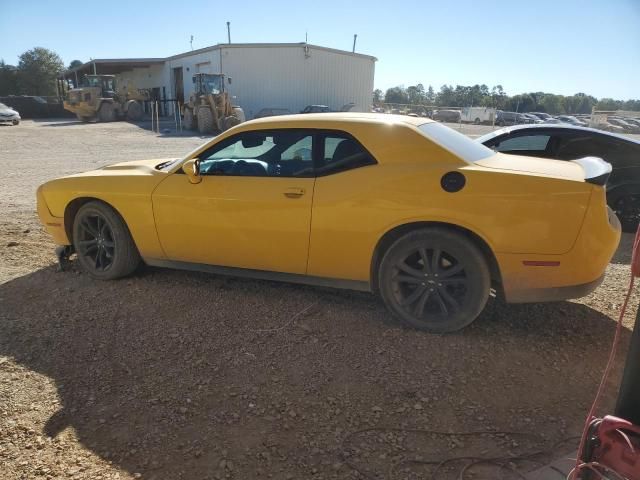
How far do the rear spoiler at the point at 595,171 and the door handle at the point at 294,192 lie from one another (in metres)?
1.89

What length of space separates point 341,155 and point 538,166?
1.40m

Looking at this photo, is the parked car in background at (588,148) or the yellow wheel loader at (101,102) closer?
the parked car in background at (588,148)

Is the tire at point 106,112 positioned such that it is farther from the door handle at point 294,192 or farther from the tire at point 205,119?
the door handle at point 294,192

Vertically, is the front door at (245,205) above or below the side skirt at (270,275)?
above

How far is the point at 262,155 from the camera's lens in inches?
160

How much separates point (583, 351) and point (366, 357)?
1.48 m

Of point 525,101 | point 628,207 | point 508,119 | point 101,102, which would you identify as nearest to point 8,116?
point 101,102

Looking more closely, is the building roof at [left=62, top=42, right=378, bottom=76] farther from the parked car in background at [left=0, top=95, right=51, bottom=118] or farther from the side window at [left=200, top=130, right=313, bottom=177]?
the side window at [left=200, top=130, right=313, bottom=177]

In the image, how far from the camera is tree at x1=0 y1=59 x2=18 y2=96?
6088cm

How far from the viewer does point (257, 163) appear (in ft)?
13.0

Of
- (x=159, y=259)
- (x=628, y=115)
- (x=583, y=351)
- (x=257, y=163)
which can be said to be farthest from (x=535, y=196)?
(x=628, y=115)

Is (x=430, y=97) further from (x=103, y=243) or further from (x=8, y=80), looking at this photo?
(x=103, y=243)

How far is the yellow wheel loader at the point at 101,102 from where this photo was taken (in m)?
32.2

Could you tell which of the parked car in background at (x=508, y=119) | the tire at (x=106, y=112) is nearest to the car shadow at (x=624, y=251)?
the tire at (x=106, y=112)
